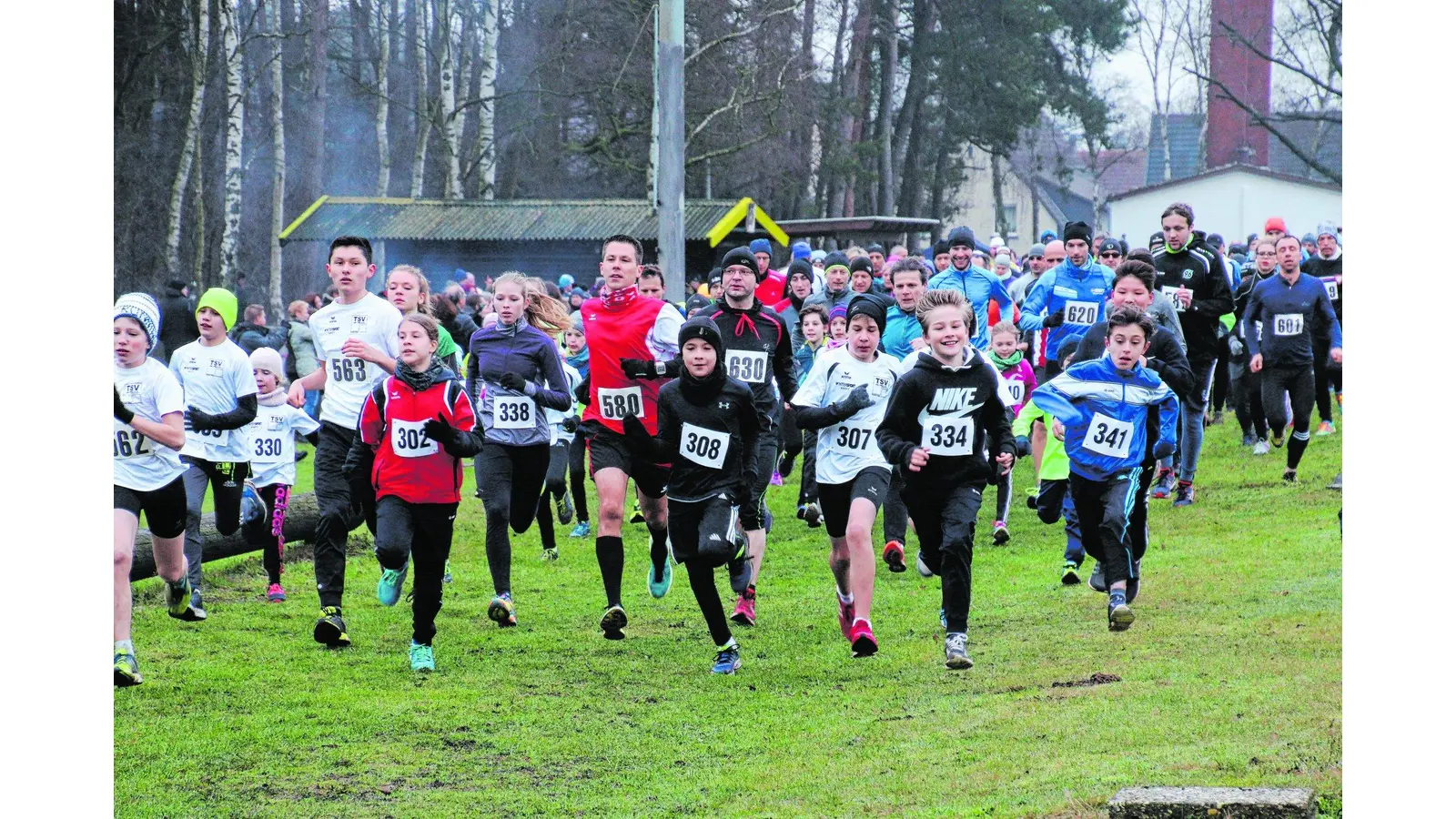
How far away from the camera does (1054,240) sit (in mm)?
14578

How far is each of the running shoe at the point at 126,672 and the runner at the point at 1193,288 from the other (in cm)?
700

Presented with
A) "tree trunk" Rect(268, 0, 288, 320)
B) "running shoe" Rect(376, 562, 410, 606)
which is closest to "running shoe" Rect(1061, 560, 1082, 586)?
"running shoe" Rect(376, 562, 410, 606)

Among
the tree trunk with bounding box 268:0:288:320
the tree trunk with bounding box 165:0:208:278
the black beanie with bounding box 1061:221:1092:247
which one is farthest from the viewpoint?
the tree trunk with bounding box 268:0:288:320

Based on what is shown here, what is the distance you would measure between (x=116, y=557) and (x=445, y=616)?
8.80 feet

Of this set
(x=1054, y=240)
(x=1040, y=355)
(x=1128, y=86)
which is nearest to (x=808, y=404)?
(x=1040, y=355)

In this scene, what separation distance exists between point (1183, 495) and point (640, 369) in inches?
223

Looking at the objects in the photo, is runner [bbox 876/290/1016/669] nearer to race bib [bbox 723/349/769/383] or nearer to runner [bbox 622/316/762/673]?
runner [bbox 622/316/762/673]

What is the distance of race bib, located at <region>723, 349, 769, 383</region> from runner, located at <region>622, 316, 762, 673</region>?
163cm

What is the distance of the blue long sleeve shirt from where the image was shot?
12.2 meters

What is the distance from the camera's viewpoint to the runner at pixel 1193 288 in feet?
37.5

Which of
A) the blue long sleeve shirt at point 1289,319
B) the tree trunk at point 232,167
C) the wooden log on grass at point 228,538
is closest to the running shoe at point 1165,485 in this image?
the blue long sleeve shirt at point 1289,319

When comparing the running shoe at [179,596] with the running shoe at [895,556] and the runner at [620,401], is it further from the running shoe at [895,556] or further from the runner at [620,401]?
the running shoe at [895,556]

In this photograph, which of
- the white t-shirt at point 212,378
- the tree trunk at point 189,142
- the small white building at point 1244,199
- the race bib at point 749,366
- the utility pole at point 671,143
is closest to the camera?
the white t-shirt at point 212,378
